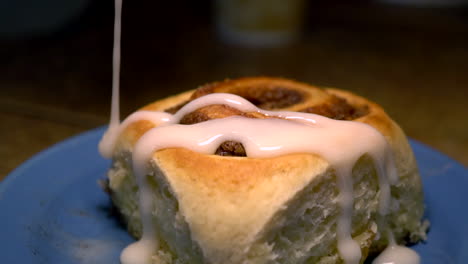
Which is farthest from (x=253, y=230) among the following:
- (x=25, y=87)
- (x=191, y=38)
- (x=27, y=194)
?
(x=191, y=38)

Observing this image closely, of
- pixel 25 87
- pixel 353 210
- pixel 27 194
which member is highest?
pixel 353 210

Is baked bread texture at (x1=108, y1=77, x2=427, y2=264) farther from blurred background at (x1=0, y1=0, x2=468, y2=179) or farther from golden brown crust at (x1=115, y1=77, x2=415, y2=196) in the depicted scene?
blurred background at (x1=0, y1=0, x2=468, y2=179)

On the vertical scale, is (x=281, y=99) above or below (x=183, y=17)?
above

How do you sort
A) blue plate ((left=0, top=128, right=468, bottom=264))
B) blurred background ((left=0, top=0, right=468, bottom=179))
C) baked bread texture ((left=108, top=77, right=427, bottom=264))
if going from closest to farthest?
baked bread texture ((left=108, top=77, right=427, bottom=264)), blue plate ((left=0, top=128, right=468, bottom=264)), blurred background ((left=0, top=0, right=468, bottom=179))

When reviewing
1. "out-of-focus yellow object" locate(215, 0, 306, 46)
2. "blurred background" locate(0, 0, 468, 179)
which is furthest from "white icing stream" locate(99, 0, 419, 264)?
"out-of-focus yellow object" locate(215, 0, 306, 46)

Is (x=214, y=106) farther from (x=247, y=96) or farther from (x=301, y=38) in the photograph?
(x=301, y=38)

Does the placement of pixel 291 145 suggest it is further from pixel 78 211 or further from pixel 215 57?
pixel 215 57
